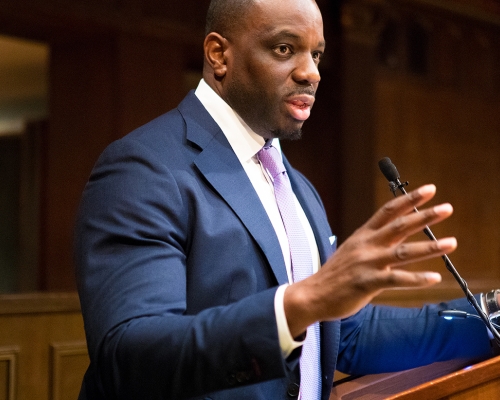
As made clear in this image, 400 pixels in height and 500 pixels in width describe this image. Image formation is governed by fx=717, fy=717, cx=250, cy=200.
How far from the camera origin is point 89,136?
4590 millimetres

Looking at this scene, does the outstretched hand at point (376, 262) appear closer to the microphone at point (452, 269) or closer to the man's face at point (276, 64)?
the microphone at point (452, 269)

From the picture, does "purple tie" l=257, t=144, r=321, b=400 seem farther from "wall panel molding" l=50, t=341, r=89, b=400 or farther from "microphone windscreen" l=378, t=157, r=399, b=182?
"wall panel molding" l=50, t=341, r=89, b=400

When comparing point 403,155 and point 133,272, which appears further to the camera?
point 403,155

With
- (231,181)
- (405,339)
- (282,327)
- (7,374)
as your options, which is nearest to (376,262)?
(282,327)

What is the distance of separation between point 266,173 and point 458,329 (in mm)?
649

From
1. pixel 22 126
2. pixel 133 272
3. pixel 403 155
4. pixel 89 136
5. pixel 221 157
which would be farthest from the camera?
pixel 403 155

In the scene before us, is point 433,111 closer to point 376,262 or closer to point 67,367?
point 67,367

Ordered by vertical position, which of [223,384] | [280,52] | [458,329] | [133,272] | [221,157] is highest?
[280,52]

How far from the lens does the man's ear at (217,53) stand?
1859mm

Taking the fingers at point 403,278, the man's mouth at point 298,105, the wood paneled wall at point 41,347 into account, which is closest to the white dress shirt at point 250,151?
the man's mouth at point 298,105

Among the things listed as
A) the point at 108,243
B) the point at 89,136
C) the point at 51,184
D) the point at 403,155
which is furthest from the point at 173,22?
the point at 108,243

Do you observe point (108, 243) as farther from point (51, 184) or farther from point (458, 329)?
point (51, 184)

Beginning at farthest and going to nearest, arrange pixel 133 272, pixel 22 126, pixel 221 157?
pixel 22 126, pixel 221 157, pixel 133 272

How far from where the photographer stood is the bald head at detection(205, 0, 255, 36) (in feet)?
5.92
